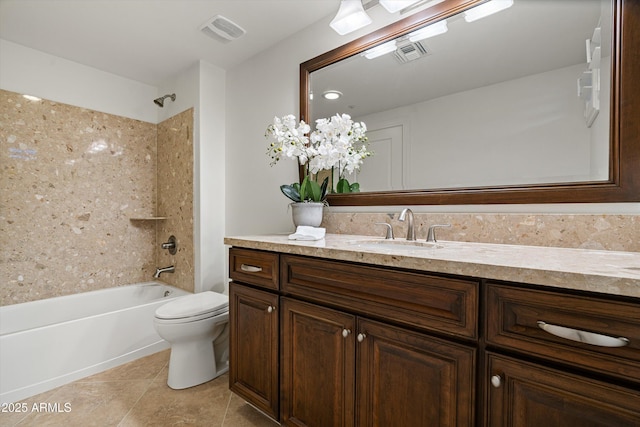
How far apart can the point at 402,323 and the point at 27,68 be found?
328cm

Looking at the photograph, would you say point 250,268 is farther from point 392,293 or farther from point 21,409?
point 21,409

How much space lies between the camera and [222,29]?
204 cm

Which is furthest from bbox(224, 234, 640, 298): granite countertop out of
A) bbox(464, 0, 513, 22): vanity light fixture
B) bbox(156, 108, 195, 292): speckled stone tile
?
bbox(156, 108, 195, 292): speckled stone tile

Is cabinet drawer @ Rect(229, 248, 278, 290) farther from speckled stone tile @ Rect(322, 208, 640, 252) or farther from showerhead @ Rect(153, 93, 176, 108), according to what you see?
showerhead @ Rect(153, 93, 176, 108)

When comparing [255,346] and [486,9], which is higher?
[486,9]

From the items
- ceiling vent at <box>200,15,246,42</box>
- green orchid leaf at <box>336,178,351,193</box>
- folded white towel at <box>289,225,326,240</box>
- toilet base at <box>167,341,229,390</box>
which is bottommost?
toilet base at <box>167,341,229,390</box>

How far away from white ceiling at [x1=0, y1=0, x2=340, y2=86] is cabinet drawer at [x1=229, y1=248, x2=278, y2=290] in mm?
1528

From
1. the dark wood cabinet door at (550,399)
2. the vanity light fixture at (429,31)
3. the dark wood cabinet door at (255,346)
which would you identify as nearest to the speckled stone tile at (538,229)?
the dark wood cabinet door at (550,399)

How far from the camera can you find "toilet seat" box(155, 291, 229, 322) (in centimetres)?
178

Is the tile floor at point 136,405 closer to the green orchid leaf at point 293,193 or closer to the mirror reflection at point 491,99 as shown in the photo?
the green orchid leaf at point 293,193

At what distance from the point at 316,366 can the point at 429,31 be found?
64.9 inches

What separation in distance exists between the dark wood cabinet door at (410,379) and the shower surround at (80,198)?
6.67ft

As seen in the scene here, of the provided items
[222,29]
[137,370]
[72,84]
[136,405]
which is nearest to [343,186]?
[222,29]

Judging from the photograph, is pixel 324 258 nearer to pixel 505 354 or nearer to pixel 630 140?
pixel 505 354
